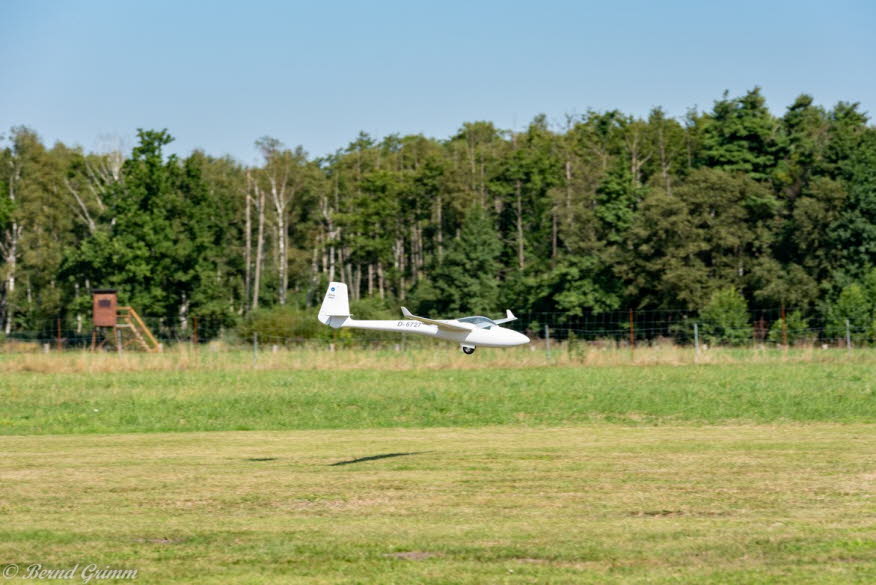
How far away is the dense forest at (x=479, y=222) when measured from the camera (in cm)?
6319

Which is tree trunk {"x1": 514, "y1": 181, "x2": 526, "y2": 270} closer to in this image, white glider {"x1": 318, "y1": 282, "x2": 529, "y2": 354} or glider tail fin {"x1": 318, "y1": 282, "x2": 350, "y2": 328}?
glider tail fin {"x1": 318, "y1": 282, "x2": 350, "y2": 328}

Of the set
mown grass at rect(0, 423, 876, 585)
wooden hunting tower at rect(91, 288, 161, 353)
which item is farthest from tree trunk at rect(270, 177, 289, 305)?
mown grass at rect(0, 423, 876, 585)

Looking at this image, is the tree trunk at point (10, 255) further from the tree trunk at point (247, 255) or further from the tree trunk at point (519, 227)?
the tree trunk at point (519, 227)

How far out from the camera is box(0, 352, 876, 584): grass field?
1242 cm

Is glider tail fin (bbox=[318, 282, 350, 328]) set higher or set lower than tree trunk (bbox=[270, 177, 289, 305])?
lower

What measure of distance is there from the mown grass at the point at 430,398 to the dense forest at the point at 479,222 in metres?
16.6

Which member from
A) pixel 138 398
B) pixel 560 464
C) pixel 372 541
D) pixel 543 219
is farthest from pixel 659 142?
pixel 372 541

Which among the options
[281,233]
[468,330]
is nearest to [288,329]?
[468,330]

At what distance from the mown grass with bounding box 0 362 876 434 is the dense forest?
1655 cm

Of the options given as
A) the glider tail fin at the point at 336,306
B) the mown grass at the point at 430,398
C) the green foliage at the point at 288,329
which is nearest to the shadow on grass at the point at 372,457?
the glider tail fin at the point at 336,306

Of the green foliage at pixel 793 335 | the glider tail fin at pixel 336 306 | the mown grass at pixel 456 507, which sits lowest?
the mown grass at pixel 456 507

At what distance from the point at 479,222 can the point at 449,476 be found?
56.4 metres

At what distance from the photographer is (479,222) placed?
74.2 metres

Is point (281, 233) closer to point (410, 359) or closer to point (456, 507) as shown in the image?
point (410, 359)
